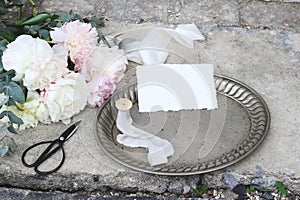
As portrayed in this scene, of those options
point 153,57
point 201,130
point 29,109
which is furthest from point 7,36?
point 201,130

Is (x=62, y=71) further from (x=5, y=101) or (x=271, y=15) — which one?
(x=271, y=15)

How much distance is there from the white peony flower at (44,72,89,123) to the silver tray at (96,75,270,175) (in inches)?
3.4

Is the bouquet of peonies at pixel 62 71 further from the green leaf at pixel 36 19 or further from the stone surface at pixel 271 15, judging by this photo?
the stone surface at pixel 271 15

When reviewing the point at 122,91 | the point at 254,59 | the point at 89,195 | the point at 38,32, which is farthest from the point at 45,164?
the point at 254,59

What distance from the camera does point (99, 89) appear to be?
179cm

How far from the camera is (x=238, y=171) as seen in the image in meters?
1.63

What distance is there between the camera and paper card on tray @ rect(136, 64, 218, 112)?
179 cm

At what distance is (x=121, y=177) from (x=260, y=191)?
0.39 metres

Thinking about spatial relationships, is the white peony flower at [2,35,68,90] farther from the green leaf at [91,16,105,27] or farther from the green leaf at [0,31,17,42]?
the green leaf at [91,16,105,27]

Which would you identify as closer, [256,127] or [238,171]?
[238,171]

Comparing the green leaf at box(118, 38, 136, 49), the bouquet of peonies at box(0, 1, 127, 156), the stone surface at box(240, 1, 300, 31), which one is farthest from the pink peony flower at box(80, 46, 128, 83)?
the stone surface at box(240, 1, 300, 31)

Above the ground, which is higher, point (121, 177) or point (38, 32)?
point (38, 32)

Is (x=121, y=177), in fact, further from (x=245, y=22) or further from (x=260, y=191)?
(x=245, y=22)

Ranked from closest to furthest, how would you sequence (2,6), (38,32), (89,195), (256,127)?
(89,195)
(256,127)
(38,32)
(2,6)
